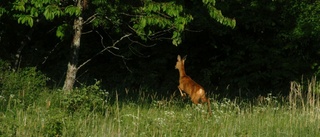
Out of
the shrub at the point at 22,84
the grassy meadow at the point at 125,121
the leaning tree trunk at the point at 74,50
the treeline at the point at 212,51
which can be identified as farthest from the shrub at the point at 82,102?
the treeline at the point at 212,51

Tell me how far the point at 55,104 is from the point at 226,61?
10.0 metres

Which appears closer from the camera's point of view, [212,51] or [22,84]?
[22,84]

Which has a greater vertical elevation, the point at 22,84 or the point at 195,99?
the point at 22,84

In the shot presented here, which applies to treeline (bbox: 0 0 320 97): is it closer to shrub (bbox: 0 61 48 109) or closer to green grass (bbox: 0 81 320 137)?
shrub (bbox: 0 61 48 109)

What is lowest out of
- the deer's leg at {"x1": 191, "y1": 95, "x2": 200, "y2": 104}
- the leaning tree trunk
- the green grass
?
the green grass

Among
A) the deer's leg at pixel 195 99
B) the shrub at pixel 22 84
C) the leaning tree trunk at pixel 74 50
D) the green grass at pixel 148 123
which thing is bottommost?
the green grass at pixel 148 123

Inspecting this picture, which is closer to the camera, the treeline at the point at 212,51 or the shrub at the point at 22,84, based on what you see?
the shrub at the point at 22,84

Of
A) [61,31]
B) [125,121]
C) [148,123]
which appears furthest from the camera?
[61,31]

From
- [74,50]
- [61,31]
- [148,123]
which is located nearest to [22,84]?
[74,50]

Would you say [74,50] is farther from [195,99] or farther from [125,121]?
[125,121]

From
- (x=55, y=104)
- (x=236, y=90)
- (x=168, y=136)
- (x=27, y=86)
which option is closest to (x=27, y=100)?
(x=55, y=104)

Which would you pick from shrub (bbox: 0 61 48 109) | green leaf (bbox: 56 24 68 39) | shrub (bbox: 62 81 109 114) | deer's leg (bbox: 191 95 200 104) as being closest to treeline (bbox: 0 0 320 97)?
shrub (bbox: 0 61 48 109)

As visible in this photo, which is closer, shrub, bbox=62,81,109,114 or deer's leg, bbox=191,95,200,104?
shrub, bbox=62,81,109,114

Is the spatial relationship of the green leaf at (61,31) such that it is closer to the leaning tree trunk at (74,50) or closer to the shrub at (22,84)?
the leaning tree trunk at (74,50)
